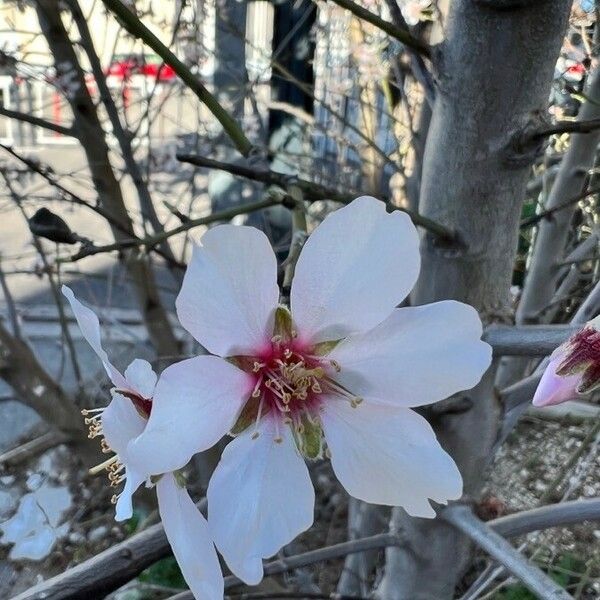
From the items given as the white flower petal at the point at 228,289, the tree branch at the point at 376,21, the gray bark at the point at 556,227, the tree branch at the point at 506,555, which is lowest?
the tree branch at the point at 506,555

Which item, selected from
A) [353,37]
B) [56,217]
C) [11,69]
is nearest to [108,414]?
[56,217]

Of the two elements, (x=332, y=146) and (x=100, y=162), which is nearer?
(x=100, y=162)

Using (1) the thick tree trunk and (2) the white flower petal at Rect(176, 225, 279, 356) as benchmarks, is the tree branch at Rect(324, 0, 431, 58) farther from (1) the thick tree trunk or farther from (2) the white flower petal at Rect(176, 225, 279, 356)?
(2) the white flower petal at Rect(176, 225, 279, 356)

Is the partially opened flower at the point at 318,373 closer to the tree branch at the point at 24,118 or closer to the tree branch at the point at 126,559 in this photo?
the tree branch at the point at 126,559

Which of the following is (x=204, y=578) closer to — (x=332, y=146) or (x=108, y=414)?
(x=108, y=414)

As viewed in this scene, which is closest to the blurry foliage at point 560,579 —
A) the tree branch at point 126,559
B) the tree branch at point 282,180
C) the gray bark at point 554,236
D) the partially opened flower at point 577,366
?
the gray bark at point 554,236

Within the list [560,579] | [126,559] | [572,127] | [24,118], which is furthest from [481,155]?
[560,579]
